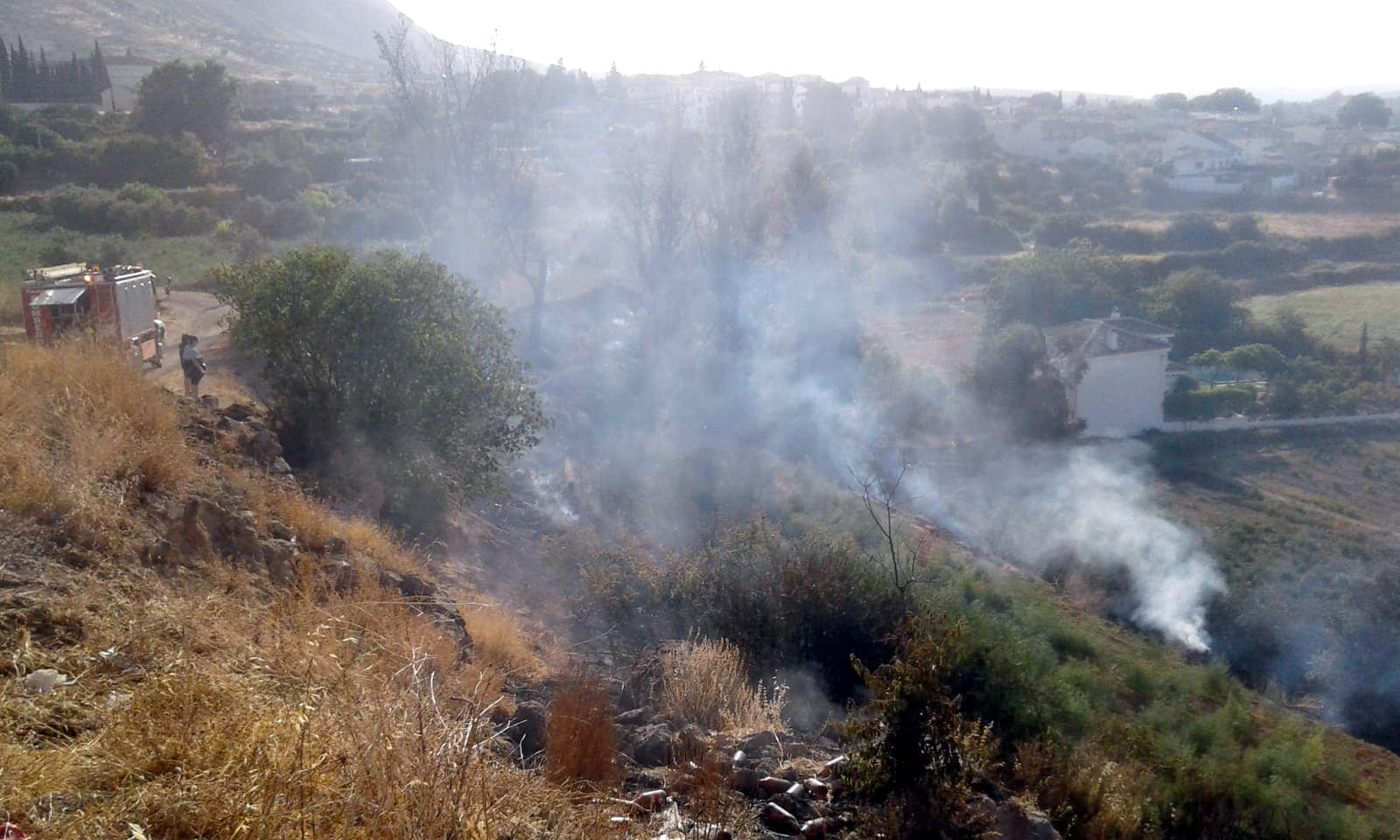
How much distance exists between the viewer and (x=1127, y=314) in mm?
31078

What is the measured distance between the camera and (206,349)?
1575 centimetres

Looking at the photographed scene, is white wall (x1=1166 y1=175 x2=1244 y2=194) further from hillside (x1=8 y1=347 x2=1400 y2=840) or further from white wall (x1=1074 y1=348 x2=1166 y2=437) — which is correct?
hillside (x1=8 y1=347 x2=1400 y2=840)

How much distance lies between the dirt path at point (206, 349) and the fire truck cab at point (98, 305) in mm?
459

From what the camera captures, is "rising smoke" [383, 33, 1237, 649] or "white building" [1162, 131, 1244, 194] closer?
"rising smoke" [383, 33, 1237, 649]

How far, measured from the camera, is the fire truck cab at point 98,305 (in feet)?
39.1

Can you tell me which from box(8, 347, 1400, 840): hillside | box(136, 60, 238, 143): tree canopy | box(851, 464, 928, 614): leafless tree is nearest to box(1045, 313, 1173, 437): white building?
box(851, 464, 928, 614): leafless tree

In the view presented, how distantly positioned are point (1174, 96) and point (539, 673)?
96316 millimetres

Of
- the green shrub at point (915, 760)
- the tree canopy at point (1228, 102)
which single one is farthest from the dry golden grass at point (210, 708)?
the tree canopy at point (1228, 102)

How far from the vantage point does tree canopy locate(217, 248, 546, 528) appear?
1077cm

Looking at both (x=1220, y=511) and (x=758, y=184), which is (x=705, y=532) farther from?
(x=758, y=184)

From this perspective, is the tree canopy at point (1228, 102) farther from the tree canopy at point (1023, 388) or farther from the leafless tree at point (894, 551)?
the leafless tree at point (894, 551)

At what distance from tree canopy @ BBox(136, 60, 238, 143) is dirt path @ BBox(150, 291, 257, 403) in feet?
69.4

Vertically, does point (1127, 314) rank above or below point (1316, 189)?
below

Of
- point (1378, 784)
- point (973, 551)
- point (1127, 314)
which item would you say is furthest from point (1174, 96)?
point (1378, 784)
